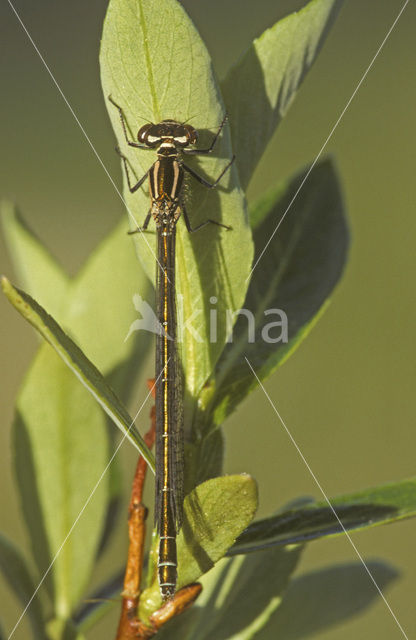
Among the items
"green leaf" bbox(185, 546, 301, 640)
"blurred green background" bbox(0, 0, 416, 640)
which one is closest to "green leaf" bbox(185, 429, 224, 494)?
"green leaf" bbox(185, 546, 301, 640)

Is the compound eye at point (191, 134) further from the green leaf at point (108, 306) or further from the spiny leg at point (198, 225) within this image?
the green leaf at point (108, 306)

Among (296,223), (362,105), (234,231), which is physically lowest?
(362,105)

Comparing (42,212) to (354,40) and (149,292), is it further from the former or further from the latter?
(149,292)

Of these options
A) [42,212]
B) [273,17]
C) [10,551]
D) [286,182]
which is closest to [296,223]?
[286,182]

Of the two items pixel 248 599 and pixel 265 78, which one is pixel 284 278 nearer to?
A: pixel 265 78

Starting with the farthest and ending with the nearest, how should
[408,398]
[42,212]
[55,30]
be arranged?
[55,30], [42,212], [408,398]

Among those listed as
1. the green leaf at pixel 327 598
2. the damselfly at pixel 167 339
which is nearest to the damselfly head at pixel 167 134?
the damselfly at pixel 167 339
